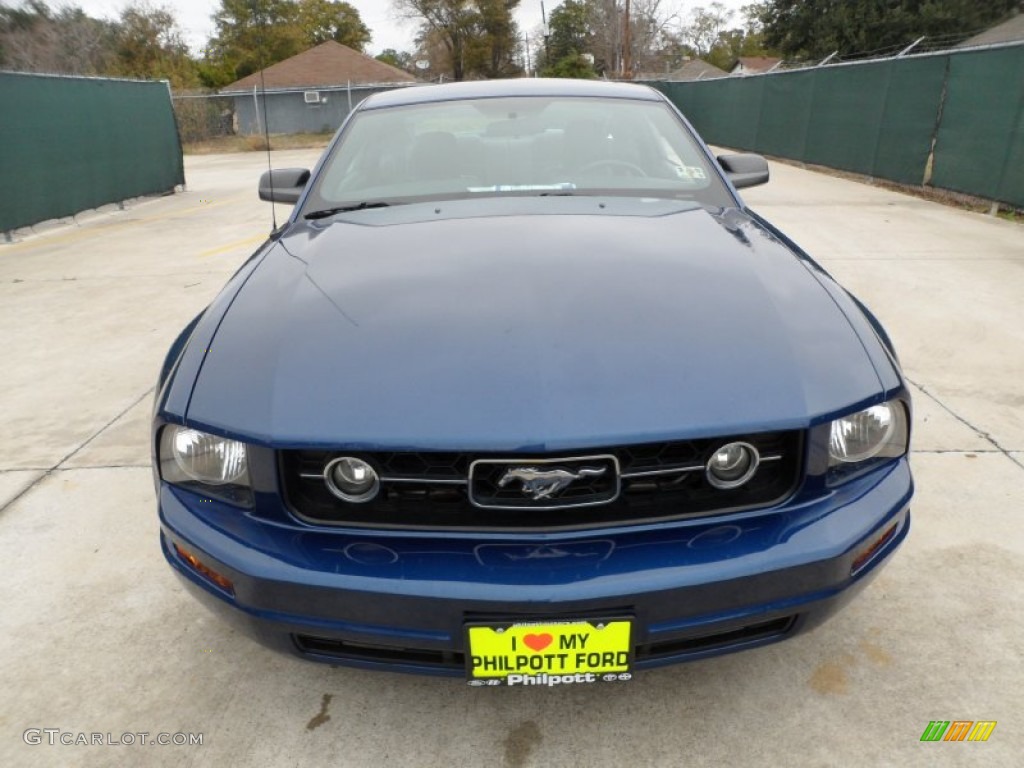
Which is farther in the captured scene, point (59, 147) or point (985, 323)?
point (59, 147)

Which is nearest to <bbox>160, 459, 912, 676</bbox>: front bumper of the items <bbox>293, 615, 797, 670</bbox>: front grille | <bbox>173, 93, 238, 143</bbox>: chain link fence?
<bbox>293, 615, 797, 670</bbox>: front grille

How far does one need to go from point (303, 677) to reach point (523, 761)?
0.64 metres

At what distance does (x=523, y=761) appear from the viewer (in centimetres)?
175

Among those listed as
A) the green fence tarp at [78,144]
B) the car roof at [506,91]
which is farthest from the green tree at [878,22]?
the car roof at [506,91]

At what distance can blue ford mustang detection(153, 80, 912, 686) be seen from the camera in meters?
1.48

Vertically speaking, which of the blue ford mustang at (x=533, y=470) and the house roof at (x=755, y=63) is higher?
the house roof at (x=755, y=63)

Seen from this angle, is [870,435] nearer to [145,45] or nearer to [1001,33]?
[1001,33]

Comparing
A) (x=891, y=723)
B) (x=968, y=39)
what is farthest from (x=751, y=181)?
(x=968, y=39)

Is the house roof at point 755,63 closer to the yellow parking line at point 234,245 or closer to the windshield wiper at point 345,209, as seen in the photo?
the yellow parking line at point 234,245

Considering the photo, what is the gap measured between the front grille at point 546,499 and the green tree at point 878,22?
3406cm

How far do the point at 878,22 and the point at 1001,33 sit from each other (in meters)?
4.39

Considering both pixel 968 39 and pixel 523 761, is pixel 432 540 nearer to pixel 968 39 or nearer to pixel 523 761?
pixel 523 761

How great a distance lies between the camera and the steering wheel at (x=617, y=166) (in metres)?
2.90

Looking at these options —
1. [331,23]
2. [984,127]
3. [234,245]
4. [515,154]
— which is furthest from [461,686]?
[331,23]
